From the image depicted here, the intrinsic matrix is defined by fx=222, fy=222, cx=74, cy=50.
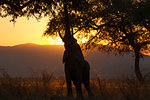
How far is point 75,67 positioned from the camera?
8.30 metres

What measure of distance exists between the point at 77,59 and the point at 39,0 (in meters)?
4.23

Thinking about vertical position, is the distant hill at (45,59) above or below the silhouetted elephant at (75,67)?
below

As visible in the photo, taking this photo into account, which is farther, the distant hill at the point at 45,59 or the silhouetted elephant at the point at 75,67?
the distant hill at the point at 45,59

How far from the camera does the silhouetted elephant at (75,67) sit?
824 centimetres

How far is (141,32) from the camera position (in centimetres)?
1942

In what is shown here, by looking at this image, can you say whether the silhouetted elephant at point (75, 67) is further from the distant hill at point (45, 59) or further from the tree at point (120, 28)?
the distant hill at point (45, 59)

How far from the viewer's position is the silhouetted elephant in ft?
27.0

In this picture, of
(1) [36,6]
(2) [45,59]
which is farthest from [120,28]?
(2) [45,59]

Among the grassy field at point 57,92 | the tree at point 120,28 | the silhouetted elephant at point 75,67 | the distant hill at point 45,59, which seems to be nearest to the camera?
the grassy field at point 57,92

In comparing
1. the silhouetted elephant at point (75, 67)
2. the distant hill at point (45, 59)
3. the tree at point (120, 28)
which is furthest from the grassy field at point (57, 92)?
the distant hill at point (45, 59)

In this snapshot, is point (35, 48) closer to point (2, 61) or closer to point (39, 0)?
point (2, 61)

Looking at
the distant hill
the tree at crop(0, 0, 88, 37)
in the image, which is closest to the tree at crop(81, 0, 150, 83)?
the tree at crop(0, 0, 88, 37)

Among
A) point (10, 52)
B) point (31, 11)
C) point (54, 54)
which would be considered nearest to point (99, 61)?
point (54, 54)

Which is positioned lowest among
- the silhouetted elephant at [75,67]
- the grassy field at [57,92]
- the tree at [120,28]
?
the grassy field at [57,92]
